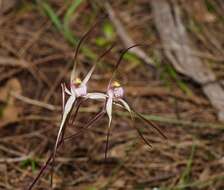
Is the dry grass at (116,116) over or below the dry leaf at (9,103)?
below

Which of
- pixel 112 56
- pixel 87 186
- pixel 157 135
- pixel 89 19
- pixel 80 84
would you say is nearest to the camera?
pixel 80 84

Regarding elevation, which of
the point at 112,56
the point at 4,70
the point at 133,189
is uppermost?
the point at 4,70

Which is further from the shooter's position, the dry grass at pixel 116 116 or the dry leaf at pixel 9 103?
the dry leaf at pixel 9 103

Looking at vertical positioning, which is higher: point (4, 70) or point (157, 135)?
point (4, 70)

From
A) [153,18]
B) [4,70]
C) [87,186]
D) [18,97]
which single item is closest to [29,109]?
[18,97]

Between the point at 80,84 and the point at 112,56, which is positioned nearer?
the point at 80,84

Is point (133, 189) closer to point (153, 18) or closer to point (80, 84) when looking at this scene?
point (80, 84)

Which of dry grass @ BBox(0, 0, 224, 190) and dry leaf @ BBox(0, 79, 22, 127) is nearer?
dry grass @ BBox(0, 0, 224, 190)

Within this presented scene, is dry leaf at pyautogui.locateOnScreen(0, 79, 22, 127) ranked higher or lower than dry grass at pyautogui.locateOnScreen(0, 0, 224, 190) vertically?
higher

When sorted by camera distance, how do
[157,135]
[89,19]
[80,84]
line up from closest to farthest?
[80,84] → [157,135] → [89,19]

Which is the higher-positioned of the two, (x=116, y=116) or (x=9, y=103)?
(x=9, y=103)

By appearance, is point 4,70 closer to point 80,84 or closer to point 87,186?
point 87,186
